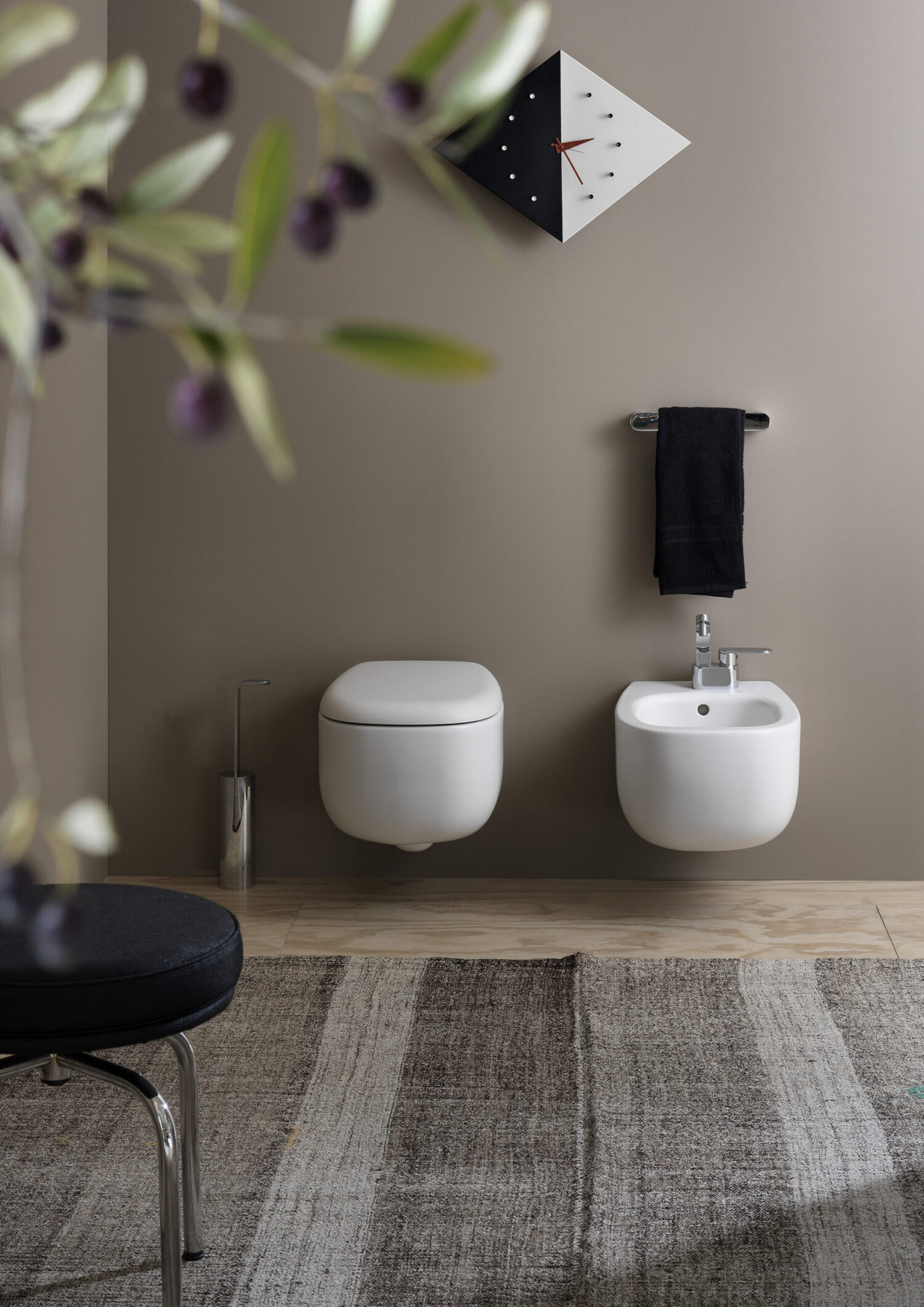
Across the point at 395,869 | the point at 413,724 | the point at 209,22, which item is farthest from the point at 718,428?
the point at 209,22

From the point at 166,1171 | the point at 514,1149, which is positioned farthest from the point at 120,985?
the point at 514,1149

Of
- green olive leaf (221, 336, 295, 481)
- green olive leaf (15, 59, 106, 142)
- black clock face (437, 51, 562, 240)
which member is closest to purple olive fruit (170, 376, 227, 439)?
green olive leaf (221, 336, 295, 481)

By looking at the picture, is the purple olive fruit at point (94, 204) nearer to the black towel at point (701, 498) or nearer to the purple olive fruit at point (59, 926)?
the purple olive fruit at point (59, 926)

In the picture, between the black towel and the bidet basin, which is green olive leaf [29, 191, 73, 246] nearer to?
the bidet basin

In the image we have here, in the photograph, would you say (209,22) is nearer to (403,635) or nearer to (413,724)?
(413,724)

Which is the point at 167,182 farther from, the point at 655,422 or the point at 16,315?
the point at 655,422

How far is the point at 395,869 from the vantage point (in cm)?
282

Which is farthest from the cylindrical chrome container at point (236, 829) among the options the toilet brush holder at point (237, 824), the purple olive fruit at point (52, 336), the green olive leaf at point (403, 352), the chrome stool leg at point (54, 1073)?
the green olive leaf at point (403, 352)

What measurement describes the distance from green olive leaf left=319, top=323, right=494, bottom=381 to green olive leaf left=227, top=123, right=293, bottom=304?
0.02m

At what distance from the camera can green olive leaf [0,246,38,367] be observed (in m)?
0.23

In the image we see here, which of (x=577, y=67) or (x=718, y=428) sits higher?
(x=577, y=67)

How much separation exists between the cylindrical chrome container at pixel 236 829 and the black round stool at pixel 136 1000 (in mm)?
1375

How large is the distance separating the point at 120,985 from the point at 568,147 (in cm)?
210

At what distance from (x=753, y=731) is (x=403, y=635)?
2.80ft
